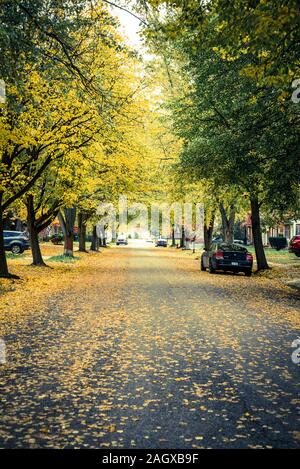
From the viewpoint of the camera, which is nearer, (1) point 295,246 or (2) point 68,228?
(2) point 68,228

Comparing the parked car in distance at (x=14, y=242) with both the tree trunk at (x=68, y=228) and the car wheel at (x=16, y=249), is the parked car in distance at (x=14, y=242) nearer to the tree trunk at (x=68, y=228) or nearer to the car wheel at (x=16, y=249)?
the car wheel at (x=16, y=249)

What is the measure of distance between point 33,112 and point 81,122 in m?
1.71

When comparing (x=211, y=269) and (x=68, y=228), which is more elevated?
(x=68, y=228)

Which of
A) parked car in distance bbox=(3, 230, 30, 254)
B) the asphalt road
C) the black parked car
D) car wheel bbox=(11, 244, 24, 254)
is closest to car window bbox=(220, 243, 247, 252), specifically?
the black parked car

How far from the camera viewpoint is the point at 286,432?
4.72 meters

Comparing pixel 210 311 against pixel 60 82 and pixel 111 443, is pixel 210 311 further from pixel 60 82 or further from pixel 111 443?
pixel 111 443

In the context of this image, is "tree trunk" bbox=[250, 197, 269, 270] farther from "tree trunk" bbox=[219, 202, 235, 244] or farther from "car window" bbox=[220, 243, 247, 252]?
"tree trunk" bbox=[219, 202, 235, 244]

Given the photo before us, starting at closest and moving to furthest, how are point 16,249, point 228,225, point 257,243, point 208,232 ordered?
point 257,243
point 228,225
point 16,249
point 208,232

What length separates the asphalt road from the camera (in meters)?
4.67

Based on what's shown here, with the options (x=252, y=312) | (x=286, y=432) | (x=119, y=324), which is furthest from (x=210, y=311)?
(x=286, y=432)

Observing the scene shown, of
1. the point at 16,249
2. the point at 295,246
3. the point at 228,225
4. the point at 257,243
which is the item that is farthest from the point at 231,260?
the point at 16,249

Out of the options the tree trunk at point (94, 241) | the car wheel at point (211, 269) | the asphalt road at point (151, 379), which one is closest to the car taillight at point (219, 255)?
the car wheel at point (211, 269)

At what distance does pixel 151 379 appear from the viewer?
6547 mm

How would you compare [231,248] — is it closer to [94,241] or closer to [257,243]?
[257,243]
